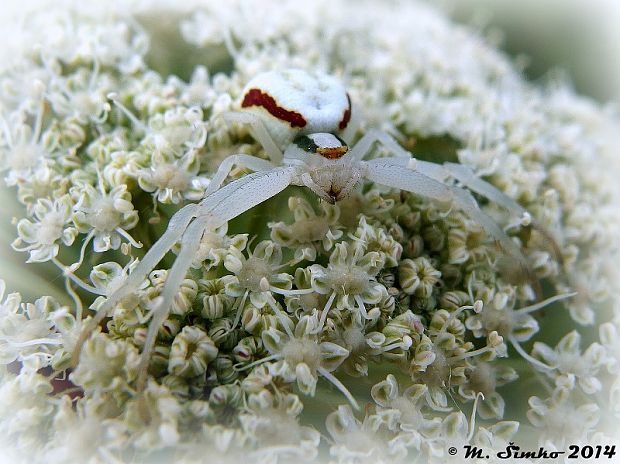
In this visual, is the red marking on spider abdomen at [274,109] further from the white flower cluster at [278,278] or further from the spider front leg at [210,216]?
the spider front leg at [210,216]

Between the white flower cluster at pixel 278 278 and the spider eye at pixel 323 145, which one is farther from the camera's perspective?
the spider eye at pixel 323 145

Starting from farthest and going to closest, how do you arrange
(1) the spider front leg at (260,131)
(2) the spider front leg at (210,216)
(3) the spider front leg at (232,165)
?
(1) the spider front leg at (260,131), (3) the spider front leg at (232,165), (2) the spider front leg at (210,216)

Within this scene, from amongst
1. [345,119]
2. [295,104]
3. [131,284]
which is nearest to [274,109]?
[295,104]

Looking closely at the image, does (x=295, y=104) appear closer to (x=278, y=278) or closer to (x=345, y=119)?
(x=345, y=119)

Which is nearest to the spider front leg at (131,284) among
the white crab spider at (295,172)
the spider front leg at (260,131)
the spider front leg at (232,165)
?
the white crab spider at (295,172)

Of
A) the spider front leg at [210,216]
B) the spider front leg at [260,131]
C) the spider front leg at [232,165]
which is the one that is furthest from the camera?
the spider front leg at [260,131]
